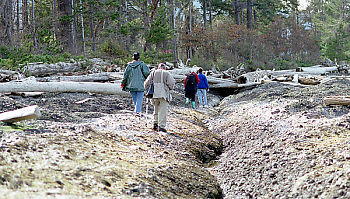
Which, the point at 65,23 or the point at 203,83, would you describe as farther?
the point at 65,23

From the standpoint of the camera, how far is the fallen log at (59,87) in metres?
11.4

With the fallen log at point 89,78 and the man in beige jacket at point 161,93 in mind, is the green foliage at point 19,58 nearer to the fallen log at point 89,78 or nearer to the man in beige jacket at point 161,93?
the fallen log at point 89,78

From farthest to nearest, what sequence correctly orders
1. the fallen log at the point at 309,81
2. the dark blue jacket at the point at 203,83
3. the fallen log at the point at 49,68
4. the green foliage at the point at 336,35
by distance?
the green foliage at the point at 336,35 < the fallen log at the point at 309,81 < the fallen log at the point at 49,68 < the dark blue jacket at the point at 203,83

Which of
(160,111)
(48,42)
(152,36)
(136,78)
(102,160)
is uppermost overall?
(152,36)

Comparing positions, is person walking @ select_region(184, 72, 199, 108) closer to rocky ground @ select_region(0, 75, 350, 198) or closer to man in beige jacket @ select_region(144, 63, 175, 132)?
rocky ground @ select_region(0, 75, 350, 198)

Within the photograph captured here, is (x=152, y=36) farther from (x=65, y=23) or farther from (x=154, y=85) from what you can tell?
(x=154, y=85)

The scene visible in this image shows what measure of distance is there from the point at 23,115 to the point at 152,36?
1978 cm

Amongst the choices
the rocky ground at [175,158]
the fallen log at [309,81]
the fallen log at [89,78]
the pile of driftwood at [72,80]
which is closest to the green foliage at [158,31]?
the pile of driftwood at [72,80]

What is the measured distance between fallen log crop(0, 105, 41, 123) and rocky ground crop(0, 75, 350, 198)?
129mm

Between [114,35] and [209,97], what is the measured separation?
A: 1058 centimetres

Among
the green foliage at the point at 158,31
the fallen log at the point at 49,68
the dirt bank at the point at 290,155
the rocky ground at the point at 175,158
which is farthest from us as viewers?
the green foliage at the point at 158,31

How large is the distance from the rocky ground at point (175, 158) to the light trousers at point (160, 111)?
0.33m

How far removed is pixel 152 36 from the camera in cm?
2414

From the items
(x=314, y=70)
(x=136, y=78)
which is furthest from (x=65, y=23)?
(x=314, y=70)
